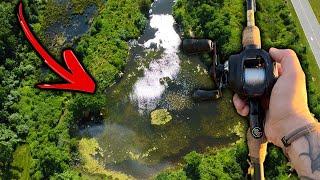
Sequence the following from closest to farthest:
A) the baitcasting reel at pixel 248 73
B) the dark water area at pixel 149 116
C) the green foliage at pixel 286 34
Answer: the baitcasting reel at pixel 248 73 → the dark water area at pixel 149 116 → the green foliage at pixel 286 34

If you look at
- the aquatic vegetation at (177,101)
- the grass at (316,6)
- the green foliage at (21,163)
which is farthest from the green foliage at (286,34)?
the green foliage at (21,163)

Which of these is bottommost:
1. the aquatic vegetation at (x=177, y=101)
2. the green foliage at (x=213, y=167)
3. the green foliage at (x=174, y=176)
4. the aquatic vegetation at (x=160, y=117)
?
the green foliage at (x=174, y=176)

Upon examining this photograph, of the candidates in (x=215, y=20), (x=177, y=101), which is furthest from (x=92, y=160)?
(x=215, y=20)

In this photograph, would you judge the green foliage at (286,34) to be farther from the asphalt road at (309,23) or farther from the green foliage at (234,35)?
the asphalt road at (309,23)

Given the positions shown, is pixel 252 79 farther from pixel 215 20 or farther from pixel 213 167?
pixel 215 20

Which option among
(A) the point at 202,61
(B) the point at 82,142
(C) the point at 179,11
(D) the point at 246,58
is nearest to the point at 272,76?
(D) the point at 246,58

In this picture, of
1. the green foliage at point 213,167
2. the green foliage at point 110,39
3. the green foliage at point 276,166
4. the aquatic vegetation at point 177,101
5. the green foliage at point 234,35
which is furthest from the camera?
the green foliage at point 110,39
